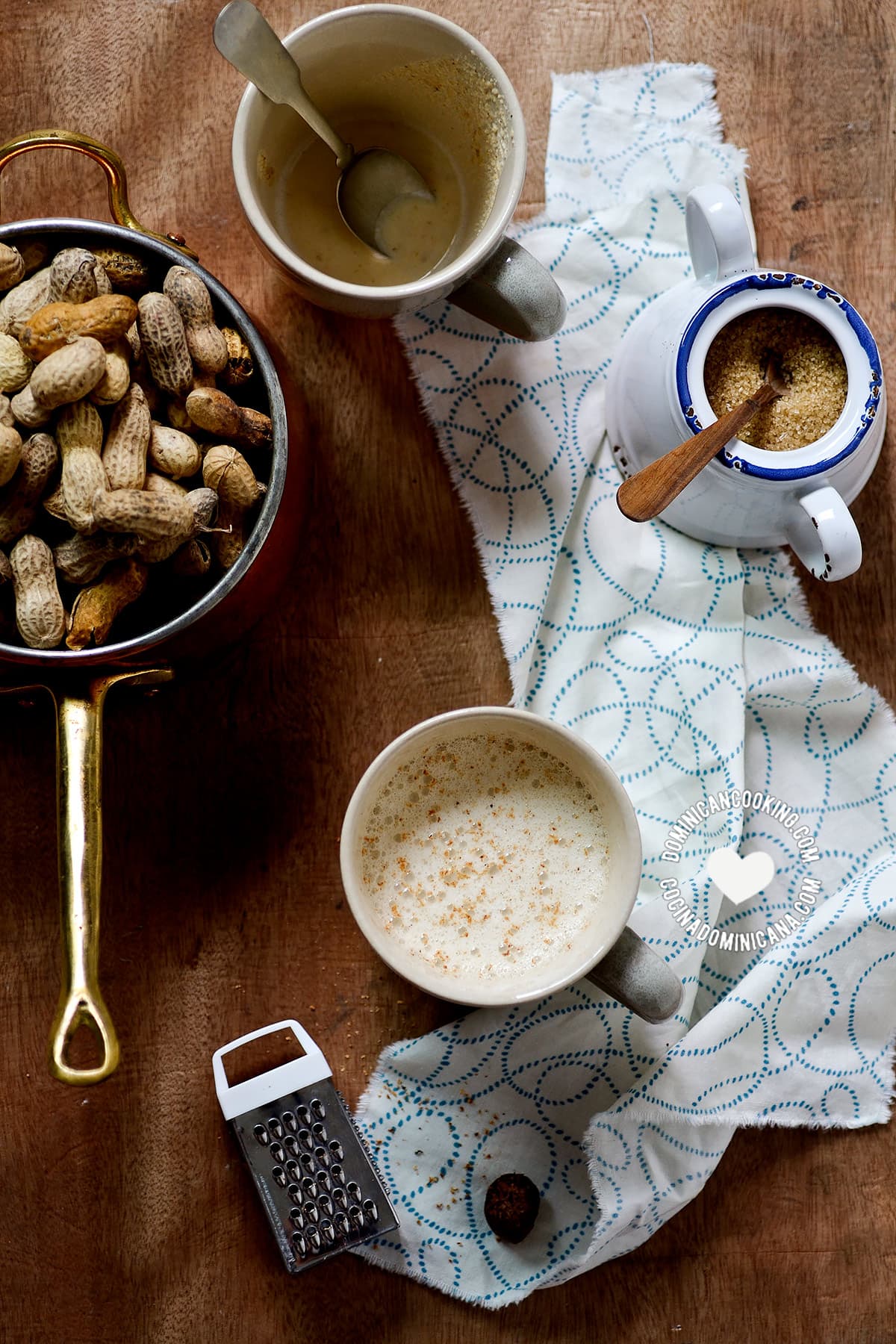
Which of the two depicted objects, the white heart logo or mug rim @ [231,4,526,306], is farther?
the white heart logo

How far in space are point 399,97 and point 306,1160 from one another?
27.8 inches

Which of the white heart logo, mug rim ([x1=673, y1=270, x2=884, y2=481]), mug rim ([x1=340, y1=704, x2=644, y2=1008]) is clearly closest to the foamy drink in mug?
mug rim ([x1=340, y1=704, x2=644, y2=1008])

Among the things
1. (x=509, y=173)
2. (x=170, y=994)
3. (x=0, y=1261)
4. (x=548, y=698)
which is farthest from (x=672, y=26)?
(x=0, y=1261)

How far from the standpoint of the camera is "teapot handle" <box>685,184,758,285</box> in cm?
69

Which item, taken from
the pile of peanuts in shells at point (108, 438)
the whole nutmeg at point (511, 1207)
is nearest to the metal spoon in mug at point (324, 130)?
the pile of peanuts in shells at point (108, 438)

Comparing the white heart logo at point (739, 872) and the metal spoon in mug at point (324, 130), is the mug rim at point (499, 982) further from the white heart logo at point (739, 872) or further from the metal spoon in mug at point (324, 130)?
the metal spoon in mug at point (324, 130)

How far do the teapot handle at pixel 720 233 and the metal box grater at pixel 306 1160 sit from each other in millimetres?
593

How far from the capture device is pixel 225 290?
643mm

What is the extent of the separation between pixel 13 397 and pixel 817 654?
565 mm

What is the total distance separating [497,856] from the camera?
0.72 m

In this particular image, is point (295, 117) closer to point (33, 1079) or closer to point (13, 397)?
point (13, 397)

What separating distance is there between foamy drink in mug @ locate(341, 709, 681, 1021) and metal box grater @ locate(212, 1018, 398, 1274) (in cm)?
13

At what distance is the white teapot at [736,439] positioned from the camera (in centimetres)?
69

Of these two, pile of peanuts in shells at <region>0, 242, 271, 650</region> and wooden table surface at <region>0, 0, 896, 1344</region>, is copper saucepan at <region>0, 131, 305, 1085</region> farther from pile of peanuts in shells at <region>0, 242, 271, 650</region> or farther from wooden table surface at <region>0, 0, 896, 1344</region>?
wooden table surface at <region>0, 0, 896, 1344</region>
